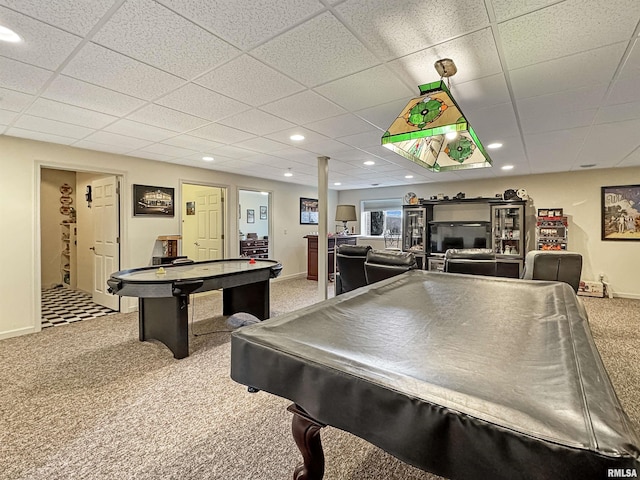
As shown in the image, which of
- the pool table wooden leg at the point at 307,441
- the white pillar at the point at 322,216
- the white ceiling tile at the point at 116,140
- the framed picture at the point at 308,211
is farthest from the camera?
the framed picture at the point at 308,211

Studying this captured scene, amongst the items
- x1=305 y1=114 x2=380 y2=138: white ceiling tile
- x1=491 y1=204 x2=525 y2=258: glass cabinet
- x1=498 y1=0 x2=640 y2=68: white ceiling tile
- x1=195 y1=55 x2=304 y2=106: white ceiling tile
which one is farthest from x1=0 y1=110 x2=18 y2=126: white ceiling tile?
x1=491 y1=204 x2=525 y2=258: glass cabinet

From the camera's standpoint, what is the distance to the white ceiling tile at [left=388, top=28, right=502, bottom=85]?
1801 millimetres

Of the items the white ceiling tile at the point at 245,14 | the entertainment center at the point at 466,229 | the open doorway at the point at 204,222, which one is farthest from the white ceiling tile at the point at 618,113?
the open doorway at the point at 204,222

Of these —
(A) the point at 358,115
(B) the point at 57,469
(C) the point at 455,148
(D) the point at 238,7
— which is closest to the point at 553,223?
(C) the point at 455,148

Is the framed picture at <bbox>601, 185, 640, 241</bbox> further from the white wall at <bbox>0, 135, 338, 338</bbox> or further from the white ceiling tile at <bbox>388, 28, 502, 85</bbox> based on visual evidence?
the white wall at <bbox>0, 135, 338, 338</bbox>

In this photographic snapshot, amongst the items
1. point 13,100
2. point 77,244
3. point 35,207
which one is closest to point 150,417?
point 13,100

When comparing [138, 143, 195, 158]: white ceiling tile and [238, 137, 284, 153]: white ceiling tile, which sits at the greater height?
[238, 137, 284, 153]: white ceiling tile

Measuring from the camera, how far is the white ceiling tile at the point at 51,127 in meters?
3.14

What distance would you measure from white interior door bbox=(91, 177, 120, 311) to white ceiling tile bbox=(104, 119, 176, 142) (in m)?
1.52

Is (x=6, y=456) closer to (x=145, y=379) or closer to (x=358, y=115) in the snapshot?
(x=145, y=379)

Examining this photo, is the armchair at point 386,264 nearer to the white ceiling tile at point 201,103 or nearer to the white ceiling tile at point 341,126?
the white ceiling tile at point 341,126

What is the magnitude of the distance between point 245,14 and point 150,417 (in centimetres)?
253

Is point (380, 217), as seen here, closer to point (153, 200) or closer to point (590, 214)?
point (590, 214)

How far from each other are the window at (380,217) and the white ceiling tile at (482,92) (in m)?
5.73
